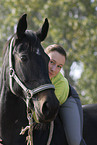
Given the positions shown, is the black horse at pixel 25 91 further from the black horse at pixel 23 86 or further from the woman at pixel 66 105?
the woman at pixel 66 105

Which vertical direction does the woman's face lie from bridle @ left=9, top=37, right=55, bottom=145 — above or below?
above

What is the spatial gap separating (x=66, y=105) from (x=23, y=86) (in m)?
0.92

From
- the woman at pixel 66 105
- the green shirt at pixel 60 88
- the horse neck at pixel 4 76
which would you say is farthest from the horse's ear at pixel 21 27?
the green shirt at pixel 60 88

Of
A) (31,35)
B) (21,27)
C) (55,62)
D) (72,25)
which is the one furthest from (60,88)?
(72,25)

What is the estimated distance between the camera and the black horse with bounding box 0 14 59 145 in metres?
2.59

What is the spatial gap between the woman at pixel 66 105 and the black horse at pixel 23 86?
1.44 ft

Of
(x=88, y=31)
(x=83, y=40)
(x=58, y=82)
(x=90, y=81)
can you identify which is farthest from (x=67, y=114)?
(x=90, y=81)

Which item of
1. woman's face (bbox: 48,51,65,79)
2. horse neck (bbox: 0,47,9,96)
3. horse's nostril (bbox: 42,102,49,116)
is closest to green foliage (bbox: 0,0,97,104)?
woman's face (bbox: 48,51,65,79)

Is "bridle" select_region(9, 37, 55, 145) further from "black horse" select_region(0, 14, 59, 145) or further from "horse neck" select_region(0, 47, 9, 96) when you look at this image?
"horse neck" select_region(0, 47, 9, 96)

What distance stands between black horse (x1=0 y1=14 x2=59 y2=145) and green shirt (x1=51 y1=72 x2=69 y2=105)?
1.77ft

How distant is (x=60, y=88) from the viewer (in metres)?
3.39

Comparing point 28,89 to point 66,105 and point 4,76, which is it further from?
point 66,105

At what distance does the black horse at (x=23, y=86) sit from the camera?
259 centimetres

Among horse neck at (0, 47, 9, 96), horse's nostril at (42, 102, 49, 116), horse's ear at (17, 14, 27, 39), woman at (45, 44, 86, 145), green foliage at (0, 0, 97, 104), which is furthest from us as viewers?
green foliage at (0, 0, 97, 104)
